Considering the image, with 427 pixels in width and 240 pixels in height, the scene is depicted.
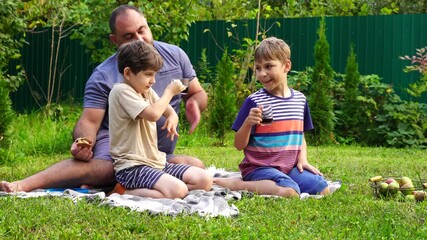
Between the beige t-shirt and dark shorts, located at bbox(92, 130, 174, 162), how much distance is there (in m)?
0.28

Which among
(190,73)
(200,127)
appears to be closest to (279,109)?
(190,73)

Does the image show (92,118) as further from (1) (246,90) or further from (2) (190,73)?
(1) (246,90)

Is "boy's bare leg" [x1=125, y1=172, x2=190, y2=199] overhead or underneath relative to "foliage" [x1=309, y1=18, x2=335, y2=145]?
overhead

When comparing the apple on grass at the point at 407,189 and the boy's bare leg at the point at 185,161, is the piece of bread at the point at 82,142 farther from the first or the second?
the apple on grass at the point at 407,189

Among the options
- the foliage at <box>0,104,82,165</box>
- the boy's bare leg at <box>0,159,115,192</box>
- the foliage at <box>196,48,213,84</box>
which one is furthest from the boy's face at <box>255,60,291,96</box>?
the foliage at <box>196,48,213,84</box>

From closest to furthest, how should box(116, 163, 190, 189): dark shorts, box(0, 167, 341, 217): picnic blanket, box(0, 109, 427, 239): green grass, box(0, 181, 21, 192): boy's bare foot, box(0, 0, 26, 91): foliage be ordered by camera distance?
box(0, 109, 427, 239): green grass, box(0, 167, 341, 217): picnic blanket, box(116, 163, 190, 189): dark shorts, box(0, 181, 21, 192): boy's bare foot, box(0, 0, 26, 91): foliage

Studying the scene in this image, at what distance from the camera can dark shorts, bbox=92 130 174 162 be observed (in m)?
5.95

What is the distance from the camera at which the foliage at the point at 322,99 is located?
452 inches

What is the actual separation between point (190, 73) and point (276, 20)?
7.93 meters

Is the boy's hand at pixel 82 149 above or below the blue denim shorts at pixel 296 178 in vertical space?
above

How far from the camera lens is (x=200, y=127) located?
1230 centimetres

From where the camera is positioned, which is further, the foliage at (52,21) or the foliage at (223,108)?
the foliage at (52,21)

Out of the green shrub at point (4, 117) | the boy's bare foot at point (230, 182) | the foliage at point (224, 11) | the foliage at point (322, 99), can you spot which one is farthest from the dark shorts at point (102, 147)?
the foliage at point (224, 11)

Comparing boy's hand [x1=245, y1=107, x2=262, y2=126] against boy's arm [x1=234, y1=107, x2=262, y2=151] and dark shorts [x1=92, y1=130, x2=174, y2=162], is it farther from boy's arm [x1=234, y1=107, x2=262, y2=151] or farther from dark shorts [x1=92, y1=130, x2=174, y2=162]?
dark shorts [x1=92, y1=130, x2=174, y2=162]
